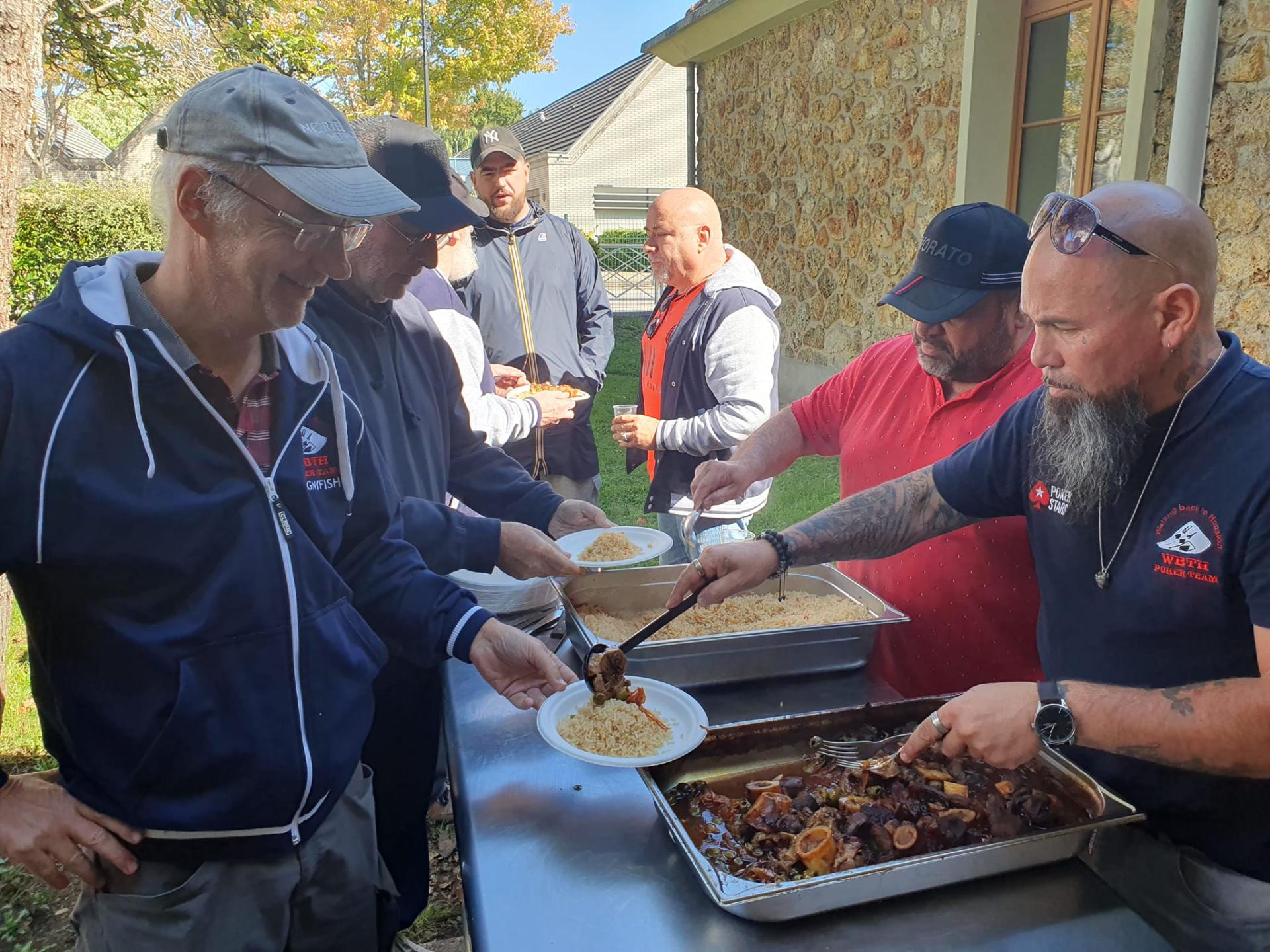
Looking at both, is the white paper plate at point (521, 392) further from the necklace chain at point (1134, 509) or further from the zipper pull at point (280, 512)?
the necklace chain at point (1134, 509)

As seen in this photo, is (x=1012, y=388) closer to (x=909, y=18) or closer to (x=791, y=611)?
(x=791, y=611)

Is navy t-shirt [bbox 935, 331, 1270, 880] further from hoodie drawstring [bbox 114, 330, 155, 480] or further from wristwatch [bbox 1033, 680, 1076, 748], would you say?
hoodie drawstring [bbox 114, 330, 155, 480]

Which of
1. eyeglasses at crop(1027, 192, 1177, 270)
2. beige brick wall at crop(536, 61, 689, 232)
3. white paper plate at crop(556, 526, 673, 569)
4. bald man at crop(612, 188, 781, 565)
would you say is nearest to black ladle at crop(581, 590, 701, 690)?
white paper plate at crop(556, 526, 673, 569)

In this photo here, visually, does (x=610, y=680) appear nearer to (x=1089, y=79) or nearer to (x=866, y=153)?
(x=1089, y=79)

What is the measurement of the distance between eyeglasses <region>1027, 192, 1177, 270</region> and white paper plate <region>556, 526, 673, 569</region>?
1.24 m

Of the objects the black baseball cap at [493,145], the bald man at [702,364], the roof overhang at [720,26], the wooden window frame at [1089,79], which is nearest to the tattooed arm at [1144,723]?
the bald man at [702,364]

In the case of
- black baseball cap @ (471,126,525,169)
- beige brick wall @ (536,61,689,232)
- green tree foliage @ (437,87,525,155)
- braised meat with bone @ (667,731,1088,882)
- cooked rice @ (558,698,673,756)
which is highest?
green tree foliage @ (437,87,525,155)

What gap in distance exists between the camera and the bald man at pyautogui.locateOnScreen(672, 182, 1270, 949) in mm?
1358

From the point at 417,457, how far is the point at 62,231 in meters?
6.70

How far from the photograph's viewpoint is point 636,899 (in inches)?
52.5

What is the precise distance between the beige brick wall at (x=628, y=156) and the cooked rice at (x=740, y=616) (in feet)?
87.0

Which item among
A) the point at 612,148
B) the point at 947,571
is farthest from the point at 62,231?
the point at 612,148

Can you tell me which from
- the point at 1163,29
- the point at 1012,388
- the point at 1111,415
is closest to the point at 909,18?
the point at 1163,29

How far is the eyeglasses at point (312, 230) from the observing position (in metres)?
1.44
